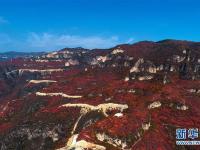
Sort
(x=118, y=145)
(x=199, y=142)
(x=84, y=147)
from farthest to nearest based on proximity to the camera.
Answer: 1. (x=199, y=142)
2. (x=118, y=145)
3. (x=84, y=147)

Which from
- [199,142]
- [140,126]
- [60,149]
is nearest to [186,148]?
[199,142]

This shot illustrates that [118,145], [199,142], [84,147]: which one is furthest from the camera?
[199,142]

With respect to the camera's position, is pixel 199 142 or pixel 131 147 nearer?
pixel 131 147

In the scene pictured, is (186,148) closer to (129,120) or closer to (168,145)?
(168,145)

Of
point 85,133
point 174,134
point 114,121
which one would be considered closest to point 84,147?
point 85,133

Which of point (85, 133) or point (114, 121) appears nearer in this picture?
point (85, 133)

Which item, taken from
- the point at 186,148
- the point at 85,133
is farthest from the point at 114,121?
the point at 186,148

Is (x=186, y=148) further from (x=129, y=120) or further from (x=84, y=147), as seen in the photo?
(x=84, y=147)
